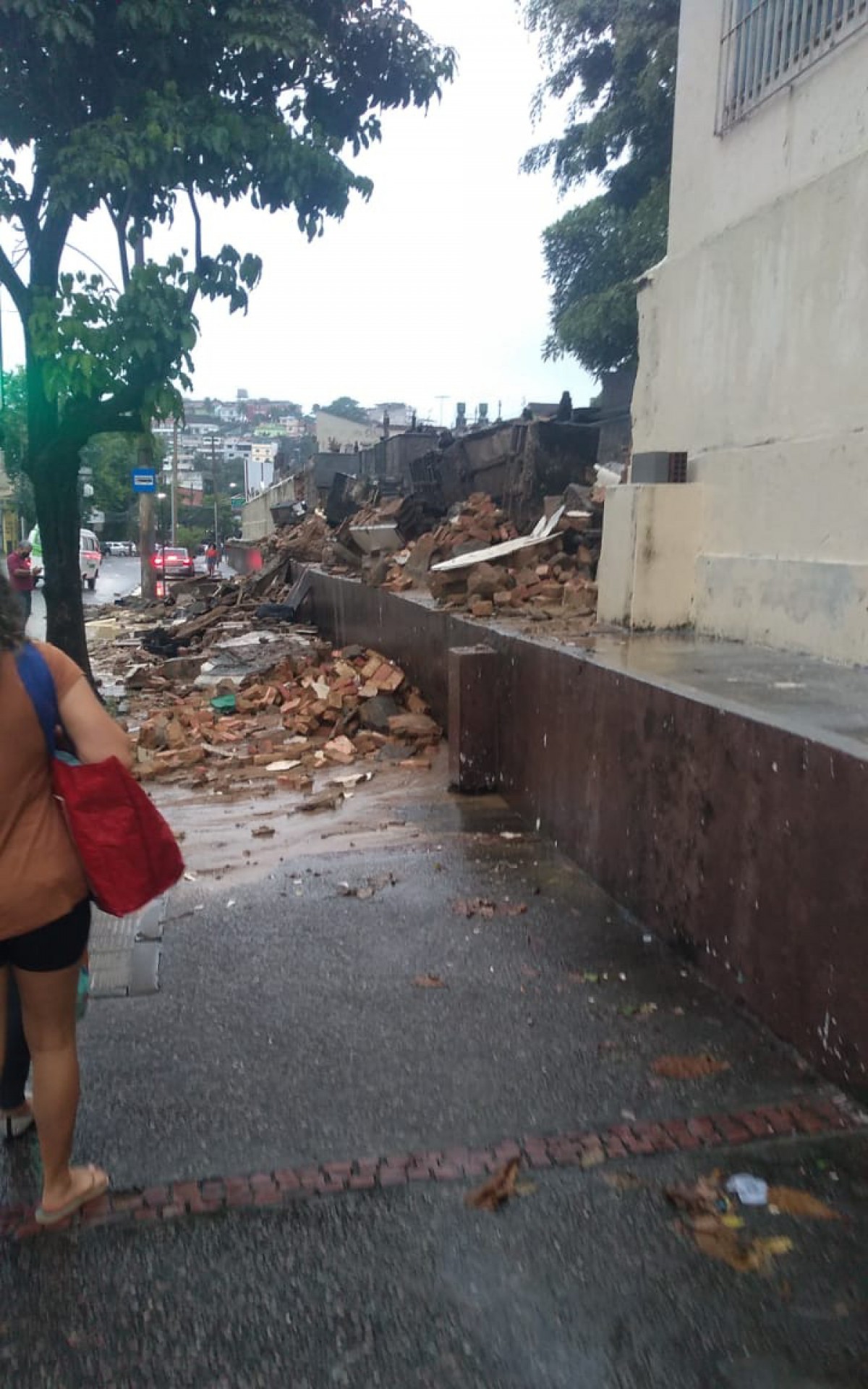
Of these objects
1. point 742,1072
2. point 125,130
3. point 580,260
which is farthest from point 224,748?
point 580,260

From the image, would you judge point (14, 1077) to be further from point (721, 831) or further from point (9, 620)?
point (721, 831)

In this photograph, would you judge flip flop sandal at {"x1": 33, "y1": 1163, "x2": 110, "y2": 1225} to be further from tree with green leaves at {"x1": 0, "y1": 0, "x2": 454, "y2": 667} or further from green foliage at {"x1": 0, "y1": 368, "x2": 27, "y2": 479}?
green foliage at {"x1": 0, "y1": 368, "x2": 27, "y2": 479}

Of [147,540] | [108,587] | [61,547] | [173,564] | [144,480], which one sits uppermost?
[144,480]

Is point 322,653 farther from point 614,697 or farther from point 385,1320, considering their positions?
point 385,1320

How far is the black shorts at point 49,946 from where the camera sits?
7.96 ft

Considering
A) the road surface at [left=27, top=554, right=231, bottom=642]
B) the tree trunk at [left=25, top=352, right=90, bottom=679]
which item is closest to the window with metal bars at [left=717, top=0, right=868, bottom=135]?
the tree trunk at [left=25, top=352, right=90, bottom=679]

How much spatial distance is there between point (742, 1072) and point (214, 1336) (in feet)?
5.73

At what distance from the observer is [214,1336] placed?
2.14 metres

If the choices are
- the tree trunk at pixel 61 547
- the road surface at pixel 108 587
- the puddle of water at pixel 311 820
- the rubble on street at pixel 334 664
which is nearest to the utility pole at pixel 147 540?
the road surface at pixel 108 587

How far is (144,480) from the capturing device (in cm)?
2244

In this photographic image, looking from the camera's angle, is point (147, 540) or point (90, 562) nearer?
point (147, 540)

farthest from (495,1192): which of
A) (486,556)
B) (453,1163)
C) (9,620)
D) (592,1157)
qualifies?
(486,556)

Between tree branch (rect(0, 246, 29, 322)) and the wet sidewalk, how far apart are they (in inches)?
301

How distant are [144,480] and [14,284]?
43.1ft
